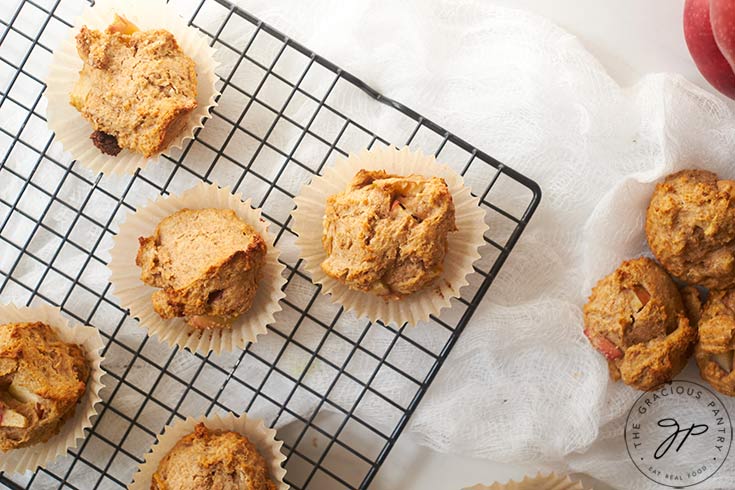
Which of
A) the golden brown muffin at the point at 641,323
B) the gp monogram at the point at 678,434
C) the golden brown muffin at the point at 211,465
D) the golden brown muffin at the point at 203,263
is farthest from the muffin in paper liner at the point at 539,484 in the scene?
the golden brown muffin at the point at 203,263

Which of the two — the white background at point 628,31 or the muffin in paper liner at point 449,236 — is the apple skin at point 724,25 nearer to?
the white background at point 628,31

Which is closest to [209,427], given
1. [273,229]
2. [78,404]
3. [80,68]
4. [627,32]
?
[78,404]

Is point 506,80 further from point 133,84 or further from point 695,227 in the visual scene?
point 133,84

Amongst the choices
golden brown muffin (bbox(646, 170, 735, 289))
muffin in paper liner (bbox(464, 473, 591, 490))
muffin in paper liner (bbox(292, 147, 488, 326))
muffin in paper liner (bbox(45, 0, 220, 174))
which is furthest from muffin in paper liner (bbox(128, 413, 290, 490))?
golden brown muffin (bbox(646, 170, 735, 289))

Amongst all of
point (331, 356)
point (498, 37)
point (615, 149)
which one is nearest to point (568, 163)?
point (615, 149)

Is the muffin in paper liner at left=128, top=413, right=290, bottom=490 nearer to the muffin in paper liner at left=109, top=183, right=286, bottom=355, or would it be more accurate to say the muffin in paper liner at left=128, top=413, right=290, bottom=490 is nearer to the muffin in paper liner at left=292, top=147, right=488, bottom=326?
the muffin in paper liner at left=109, top=183, right=286, bottom=355
